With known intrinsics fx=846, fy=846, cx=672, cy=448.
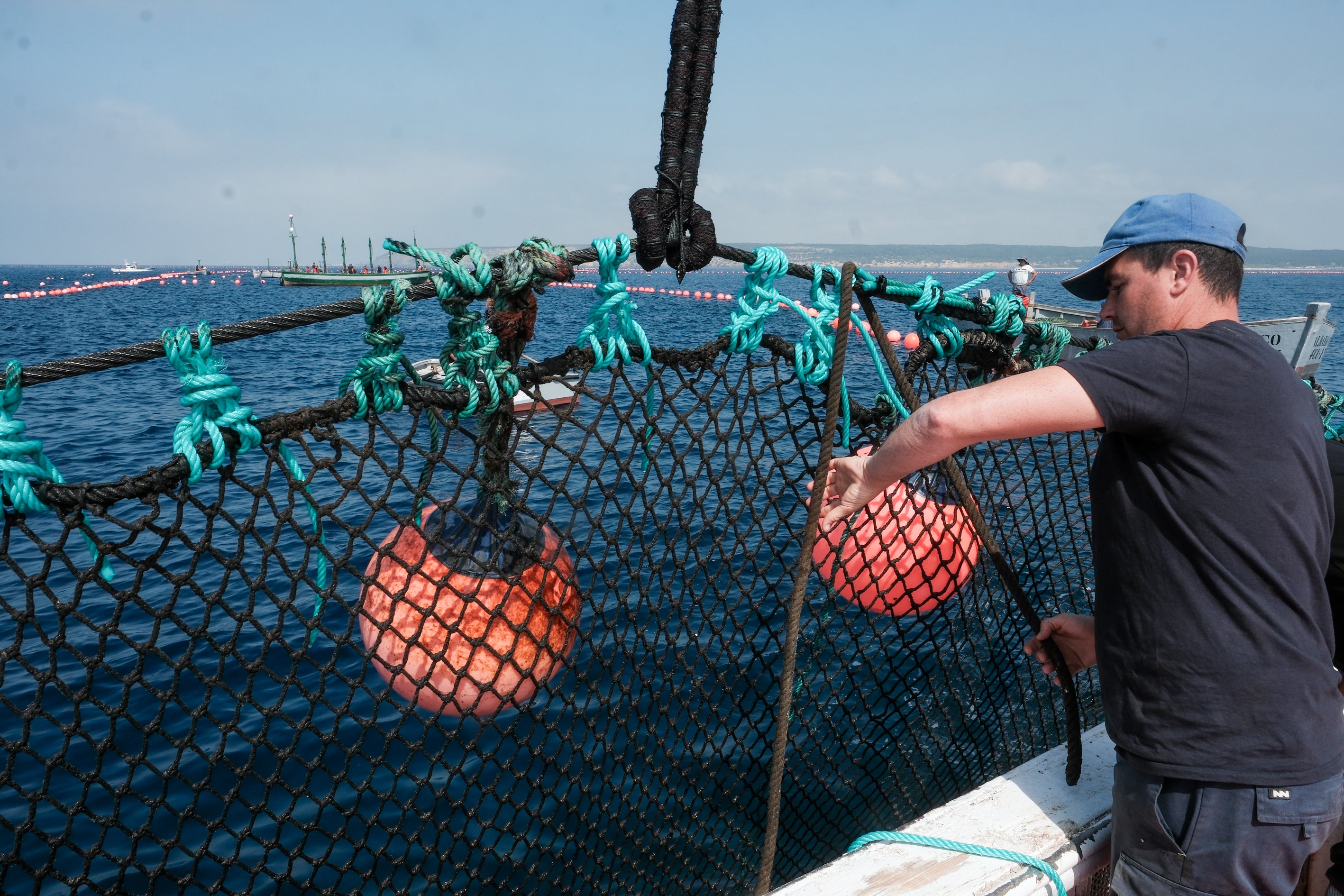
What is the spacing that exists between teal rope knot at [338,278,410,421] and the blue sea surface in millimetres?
186

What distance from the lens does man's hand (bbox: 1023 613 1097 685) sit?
2.40 m

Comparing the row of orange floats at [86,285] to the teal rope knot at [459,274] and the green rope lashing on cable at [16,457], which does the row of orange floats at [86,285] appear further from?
the teal rope knot at [459,274]

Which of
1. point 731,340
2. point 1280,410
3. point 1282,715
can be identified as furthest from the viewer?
point 731,340

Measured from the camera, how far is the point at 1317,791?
1.80 metres

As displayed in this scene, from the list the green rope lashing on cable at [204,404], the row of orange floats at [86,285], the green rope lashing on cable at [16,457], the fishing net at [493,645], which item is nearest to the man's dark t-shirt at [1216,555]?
the fishing net at [493,645]

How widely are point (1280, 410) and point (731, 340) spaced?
1296 mm

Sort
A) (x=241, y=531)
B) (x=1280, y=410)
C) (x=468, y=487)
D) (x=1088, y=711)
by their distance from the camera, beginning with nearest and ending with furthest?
(x=1280, y=410)
(x=241, y=531)
(x=1088, y=711)
(x=468, y=487)

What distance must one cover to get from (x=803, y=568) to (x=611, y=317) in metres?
0.88

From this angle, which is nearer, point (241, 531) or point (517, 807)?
point (241, 531)

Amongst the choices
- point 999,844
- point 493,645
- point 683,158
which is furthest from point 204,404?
point 999,844

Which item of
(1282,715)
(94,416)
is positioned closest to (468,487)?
(1282,715)

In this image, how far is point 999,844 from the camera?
2.29 metres

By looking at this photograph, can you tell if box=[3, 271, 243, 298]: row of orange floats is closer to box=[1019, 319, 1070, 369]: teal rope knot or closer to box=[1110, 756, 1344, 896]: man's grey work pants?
box=[1019, 319, 1070, 369]: teal rope knot

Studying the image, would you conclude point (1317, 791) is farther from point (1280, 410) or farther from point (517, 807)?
point (517, 807)
